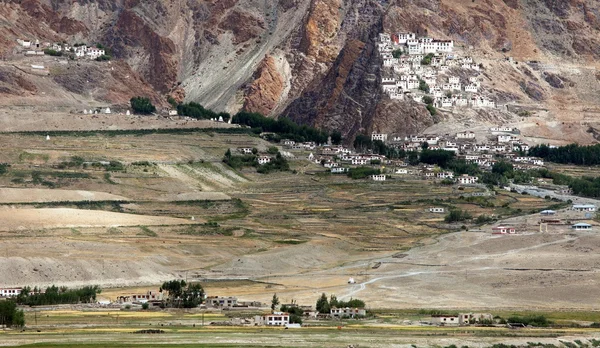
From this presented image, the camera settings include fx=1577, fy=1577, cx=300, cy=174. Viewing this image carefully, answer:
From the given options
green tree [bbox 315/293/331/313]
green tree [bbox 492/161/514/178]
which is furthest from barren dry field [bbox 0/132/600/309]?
green tree [bbox 492/161/514/178]

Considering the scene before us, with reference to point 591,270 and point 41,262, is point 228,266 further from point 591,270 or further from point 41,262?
point 591,270

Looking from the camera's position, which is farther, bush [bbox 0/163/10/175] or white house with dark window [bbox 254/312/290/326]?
bush [bbox 0/163/10/175]

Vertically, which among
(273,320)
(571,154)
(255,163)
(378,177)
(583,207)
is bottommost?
(273,320)

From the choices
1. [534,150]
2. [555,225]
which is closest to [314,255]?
[555,225]

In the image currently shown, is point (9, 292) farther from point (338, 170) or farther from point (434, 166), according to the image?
point (434, 166)

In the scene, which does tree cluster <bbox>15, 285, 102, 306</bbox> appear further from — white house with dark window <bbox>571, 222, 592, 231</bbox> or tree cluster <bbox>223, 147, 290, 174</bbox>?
tree cluster <bbox>223, 147, 290, 174</bbox>

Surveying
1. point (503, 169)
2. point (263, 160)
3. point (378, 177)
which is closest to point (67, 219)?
point (378, 177)
